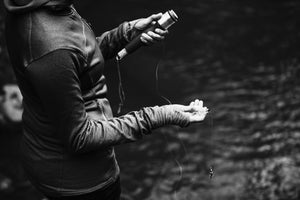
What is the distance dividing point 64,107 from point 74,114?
0.18 feet

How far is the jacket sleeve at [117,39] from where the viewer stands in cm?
238

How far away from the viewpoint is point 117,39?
2396 millimetres

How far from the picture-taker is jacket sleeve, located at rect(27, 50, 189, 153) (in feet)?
5.32

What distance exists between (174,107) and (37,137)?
648 mm

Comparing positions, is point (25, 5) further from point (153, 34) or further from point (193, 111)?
point (193, 111)

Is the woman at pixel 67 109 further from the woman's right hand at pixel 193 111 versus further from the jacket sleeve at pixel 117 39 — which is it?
the jacket sleeve at pixel 117 39

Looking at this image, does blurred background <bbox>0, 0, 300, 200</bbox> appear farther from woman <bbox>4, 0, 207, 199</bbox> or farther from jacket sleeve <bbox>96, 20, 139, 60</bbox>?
woman <bbox>4, 0, 207, 199</bbox>

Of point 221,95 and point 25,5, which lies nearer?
point 25,5

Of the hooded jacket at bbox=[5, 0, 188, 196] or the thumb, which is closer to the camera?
the hooded jacket at bbox=[5, 0, 188, 196]

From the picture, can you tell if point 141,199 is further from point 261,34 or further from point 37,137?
point 261,34

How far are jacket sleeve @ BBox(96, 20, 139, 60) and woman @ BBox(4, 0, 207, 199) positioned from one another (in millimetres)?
128

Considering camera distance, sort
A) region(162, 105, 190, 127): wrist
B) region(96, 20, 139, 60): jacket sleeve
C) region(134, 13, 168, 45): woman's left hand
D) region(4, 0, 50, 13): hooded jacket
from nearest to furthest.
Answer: region(4, 0, 50, 13): hooded jacket → region(162, 105, 190, 127): wrist → region(134, 13, 168, 45): woman's left hand → region(96, 20, 139, 60): jacket sleeve

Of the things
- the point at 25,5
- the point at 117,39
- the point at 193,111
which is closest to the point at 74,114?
the point at 25,5

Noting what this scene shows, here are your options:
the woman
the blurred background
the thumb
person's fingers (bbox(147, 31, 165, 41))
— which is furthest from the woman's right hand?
the blurred background
